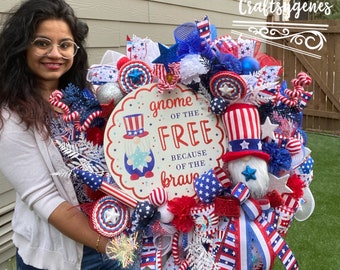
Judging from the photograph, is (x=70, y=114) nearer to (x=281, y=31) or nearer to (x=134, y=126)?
(x=134, y=126)

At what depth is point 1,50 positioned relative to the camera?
139 centimetres

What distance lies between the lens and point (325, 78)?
673 cm

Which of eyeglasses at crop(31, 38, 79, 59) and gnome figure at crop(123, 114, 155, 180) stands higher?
eyeglasses at crop(31, 38, 79, 59)

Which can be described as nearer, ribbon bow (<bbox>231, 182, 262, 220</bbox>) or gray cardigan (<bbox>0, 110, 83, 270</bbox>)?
ribbon bow (<bbox>231, 182, 262, 220</bbox>)

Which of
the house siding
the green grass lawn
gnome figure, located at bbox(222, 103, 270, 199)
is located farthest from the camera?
the green grass lawn

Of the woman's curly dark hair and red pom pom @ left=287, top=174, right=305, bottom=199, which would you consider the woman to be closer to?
the woman's curly dark hair

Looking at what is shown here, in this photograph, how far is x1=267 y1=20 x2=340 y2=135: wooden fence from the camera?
6570 mm

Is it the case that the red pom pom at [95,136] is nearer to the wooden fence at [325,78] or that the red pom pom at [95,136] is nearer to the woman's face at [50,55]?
the woman's face at [50,55]

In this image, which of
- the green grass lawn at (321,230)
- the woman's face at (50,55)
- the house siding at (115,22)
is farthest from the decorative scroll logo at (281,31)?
the woman's face at (50,55)

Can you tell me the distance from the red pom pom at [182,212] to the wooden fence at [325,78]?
589 cm

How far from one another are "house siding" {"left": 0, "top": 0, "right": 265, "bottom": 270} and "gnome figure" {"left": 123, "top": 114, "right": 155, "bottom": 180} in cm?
141

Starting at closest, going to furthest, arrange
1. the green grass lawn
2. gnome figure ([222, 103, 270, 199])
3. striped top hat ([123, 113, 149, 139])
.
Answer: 1. gnome figure ([222, 103, 270, 199])
2. striped top hat ([123, 113, 149, 139])
3. the green grass lawn

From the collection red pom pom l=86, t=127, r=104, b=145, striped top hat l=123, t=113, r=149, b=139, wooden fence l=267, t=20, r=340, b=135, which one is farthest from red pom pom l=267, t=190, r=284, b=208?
wooden fence l=267, t=20, r=340, b=135

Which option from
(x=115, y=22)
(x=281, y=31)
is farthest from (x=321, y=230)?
(x=281, y=31)
